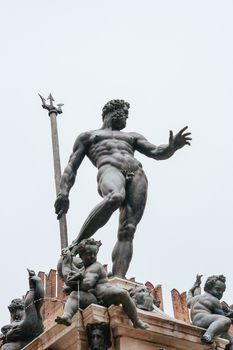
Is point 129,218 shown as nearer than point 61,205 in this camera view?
Yes

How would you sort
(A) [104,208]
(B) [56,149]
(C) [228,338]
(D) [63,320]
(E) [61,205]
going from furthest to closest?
(B) [56,149] < (E) [61,205] < (A) [104,208] < (C) [228,338] < (D) [63,320]

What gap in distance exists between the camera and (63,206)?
10438 millimetres

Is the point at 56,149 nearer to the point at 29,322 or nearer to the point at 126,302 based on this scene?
the point at 29,322

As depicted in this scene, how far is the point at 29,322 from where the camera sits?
926cm

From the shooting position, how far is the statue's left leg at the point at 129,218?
385 inches

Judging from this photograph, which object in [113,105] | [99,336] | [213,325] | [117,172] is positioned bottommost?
[99,336]

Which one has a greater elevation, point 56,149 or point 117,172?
point 56,149

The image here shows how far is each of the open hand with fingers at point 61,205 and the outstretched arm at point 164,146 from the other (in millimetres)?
1192

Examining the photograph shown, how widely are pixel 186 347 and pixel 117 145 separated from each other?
2.91 m

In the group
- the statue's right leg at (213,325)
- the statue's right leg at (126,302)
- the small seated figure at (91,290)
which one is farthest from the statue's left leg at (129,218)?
the statue's right leg at (126,302)

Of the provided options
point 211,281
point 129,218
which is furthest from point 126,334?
point 129,218

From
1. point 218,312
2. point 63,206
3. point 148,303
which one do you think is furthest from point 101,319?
point 63,206

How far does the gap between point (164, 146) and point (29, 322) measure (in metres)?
2.97

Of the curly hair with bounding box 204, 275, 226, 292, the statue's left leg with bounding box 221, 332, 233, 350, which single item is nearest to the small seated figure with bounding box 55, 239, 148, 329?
the statue's left leg with bounding box 221, 332, 233, 350
